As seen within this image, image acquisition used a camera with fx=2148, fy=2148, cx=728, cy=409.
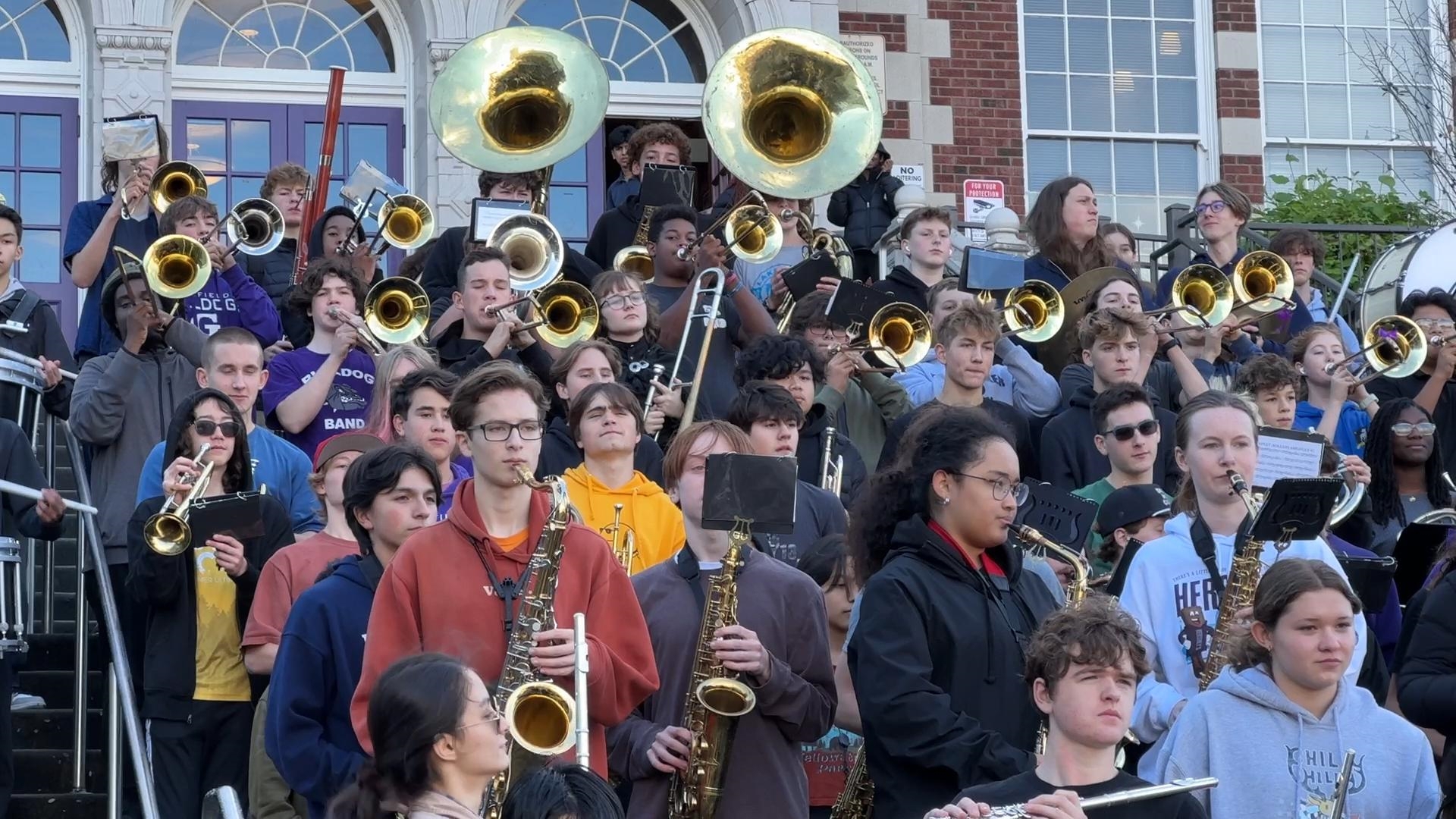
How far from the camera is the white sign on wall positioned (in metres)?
15.8

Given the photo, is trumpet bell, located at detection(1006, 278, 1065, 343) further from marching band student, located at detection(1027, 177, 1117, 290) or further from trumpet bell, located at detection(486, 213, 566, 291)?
trumpet bell, located at detection(486, 213, 566, 291)

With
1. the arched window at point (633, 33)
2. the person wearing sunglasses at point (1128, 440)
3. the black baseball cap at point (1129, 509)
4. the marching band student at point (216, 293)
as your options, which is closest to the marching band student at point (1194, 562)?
the black baseball cap at point (1129, 509)

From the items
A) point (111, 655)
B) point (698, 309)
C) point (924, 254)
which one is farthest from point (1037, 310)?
point (111, 655)

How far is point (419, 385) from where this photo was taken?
7.37m

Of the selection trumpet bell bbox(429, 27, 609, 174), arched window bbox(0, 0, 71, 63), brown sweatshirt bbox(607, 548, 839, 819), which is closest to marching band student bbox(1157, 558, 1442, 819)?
brown sweatshirt bbox(607, 548, 839, 819)

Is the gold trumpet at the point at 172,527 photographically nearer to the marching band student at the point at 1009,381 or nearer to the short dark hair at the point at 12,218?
the short dark hair at the point at 12,218

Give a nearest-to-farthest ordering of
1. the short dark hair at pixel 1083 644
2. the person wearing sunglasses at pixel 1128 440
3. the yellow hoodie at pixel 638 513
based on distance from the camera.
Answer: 1. the short dark hair at pixel 1083 644
2. the yellow hoodie at pixel 638 513
3. the person wearing sunglasses at pixel 1128 440

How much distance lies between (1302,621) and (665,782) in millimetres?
1794

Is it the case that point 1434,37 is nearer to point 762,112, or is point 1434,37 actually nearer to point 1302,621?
point 762,112

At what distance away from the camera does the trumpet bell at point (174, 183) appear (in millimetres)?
10875

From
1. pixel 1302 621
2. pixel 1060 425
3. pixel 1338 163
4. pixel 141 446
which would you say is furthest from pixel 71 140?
pixel 1302 621

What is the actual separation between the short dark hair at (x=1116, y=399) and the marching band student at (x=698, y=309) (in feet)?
6.14

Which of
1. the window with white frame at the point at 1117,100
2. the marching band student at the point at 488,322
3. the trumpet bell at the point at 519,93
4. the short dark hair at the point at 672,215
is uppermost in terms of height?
the window with white frame at the point at 1117,100

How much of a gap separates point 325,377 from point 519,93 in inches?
138
